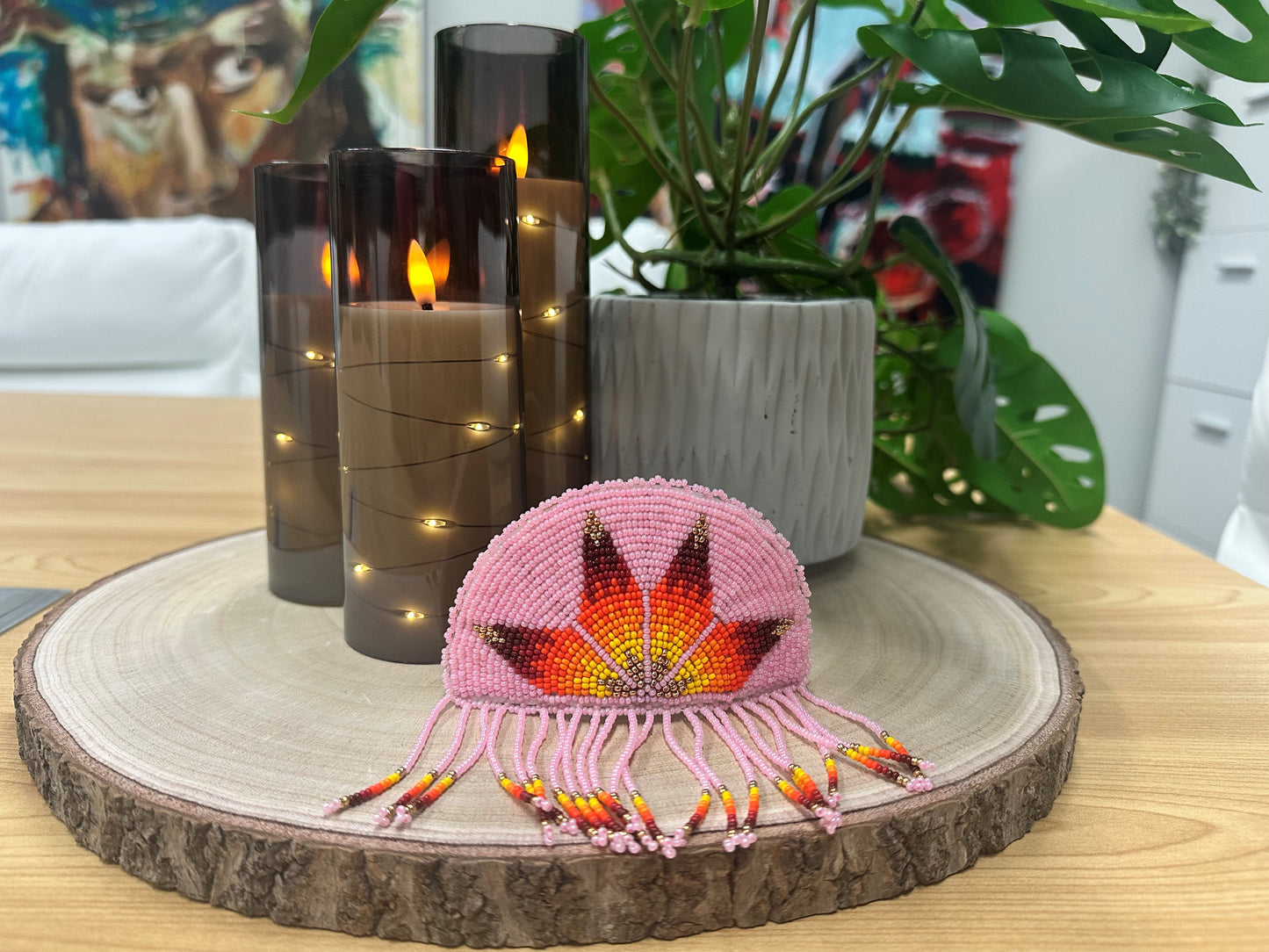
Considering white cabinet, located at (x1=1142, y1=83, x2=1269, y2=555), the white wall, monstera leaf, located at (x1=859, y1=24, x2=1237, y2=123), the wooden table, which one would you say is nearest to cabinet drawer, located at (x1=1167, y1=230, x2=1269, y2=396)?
white cabinet, located at (x1=1142, y1=83, x2=1269, y2=555)

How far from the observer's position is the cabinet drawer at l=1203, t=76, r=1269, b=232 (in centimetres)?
194

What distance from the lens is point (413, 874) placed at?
28 cm

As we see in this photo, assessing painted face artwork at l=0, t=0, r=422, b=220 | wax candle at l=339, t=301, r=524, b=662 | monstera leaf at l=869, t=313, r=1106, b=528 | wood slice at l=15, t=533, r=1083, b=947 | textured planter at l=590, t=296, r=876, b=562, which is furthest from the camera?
painted face artwork at l=0, t=0, r=422, b=220

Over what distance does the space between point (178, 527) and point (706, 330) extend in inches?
18.3

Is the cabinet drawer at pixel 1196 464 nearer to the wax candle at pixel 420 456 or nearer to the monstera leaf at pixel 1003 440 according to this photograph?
the monstera leaf at pixel 1003 440

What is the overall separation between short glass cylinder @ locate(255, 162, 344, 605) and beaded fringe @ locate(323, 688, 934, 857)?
0.15m

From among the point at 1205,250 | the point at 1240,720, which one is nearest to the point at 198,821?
the point at 1240,720

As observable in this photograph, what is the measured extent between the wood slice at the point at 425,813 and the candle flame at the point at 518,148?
0.81ft

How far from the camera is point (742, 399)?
507 mm

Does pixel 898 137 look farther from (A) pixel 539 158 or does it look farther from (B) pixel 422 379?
(B) pixel 422 379

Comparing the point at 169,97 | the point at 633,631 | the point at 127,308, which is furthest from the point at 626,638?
the point at 169,97

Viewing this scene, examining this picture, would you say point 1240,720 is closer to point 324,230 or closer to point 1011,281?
point 324,230

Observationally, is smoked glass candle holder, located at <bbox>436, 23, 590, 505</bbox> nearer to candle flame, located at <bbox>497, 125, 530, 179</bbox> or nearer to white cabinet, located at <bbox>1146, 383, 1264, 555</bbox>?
candle flame, located at <bbox>497, 125, 530, 179</bbox>

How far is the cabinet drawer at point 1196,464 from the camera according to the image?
2.04 meters
